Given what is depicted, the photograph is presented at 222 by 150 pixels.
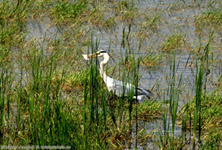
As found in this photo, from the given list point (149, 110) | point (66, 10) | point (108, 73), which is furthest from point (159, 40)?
point (149, 110)

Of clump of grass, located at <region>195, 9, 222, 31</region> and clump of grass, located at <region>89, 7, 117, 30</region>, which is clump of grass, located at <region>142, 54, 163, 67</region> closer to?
clump of grass, located at <region>89, 7, 117, 30</region>

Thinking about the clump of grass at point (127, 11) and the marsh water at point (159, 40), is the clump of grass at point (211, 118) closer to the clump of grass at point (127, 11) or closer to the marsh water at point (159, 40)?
the marsh water at point (159, 40)

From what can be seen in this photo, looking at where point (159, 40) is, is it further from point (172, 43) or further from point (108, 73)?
point (108, 73)

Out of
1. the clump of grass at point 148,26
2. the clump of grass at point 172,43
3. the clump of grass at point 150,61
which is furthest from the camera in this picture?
the clump of grass at point 148,26

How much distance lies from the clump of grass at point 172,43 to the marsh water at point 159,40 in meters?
0.11

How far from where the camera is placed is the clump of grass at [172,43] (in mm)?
10812

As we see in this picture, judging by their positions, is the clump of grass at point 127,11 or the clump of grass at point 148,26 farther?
the clump of grass at point 127,11

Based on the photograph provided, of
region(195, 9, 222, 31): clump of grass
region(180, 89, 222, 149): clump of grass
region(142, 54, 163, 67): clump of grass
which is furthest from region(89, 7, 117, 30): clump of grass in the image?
region(180, 89, 222, 149): clump of grass

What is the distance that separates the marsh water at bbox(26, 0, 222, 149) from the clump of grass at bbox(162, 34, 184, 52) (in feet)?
0.35

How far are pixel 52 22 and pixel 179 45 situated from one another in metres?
2.33

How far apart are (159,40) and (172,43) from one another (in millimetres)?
511

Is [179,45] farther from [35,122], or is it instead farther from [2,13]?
[35,122]

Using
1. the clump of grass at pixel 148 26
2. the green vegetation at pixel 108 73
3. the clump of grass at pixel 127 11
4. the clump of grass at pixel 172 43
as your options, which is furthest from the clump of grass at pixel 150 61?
the clump of grass at pixel 127 11

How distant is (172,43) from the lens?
35.7 feet
